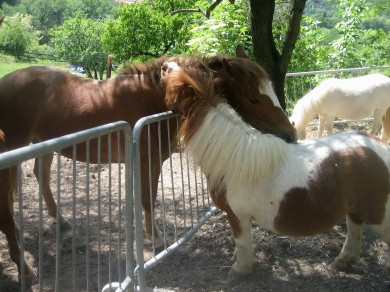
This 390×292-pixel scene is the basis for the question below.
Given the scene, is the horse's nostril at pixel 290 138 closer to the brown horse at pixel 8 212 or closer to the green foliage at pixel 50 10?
the brown horse at pixel 8 212

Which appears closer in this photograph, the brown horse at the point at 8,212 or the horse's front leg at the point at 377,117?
the brown horse at the point at 8,212

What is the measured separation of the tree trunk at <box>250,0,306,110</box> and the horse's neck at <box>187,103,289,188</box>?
Answer: 1544mm

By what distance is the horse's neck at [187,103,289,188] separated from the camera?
247 cm

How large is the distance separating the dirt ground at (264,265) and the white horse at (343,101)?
3115 mm

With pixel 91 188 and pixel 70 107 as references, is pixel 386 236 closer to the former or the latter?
pixel 70 107

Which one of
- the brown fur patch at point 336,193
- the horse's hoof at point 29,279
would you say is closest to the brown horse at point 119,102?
the brown fur patch at point 336,193

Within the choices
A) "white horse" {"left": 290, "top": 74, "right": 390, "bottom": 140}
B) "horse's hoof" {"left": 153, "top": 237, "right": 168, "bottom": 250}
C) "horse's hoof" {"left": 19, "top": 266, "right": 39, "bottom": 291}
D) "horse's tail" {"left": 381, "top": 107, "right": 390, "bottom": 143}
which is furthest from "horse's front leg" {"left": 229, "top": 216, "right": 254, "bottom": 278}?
"horse's tail" {"left": 381, "top": 107, "right": 390, "bottom": 143}

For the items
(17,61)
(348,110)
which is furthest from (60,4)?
(348,110)

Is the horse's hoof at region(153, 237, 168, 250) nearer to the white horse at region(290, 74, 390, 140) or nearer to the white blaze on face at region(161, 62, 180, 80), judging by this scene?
the white blaze on face at region(161, 62, 180, 80)

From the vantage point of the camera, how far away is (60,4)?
253 feet

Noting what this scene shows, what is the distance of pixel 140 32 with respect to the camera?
16.3 m

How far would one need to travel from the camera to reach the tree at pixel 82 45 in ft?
103

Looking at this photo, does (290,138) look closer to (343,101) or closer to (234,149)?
(234,149)

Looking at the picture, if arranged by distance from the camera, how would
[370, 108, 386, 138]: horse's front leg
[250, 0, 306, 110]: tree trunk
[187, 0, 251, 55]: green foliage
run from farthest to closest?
[187, 0, 251, 55]: green foliage
[370, 108, 386, 138]: horse's front leg
[250, 0, 306, 110]: tree trunk
